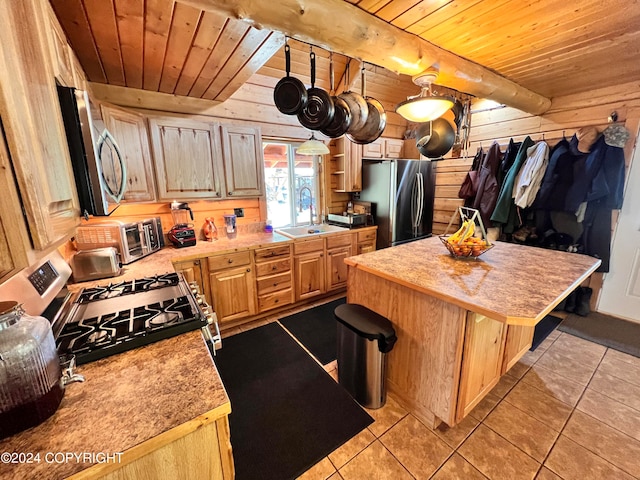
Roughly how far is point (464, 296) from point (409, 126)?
3.64 metres

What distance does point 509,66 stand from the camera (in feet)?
7.32

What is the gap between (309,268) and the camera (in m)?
3.09

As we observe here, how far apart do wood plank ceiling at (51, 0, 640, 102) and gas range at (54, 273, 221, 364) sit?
1.43 m

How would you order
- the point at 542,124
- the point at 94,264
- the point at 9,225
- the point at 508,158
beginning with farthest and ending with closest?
1. the point at 508,158
2. the point at 542,124
3. the point at 94,264
4. the point at 9,225

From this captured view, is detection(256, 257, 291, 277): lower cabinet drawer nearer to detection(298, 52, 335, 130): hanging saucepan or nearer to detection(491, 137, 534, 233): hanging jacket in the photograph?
detection(298, 52, 335, 130): hanging saucepan

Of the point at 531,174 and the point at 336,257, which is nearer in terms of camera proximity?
the point at 531,174

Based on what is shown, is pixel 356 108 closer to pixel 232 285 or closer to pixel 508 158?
pixel 232 285

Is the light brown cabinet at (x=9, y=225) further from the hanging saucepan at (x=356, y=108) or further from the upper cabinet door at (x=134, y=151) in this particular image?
the hanging saucepan at (x=356, y=108)

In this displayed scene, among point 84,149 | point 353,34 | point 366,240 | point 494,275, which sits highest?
point 353,34

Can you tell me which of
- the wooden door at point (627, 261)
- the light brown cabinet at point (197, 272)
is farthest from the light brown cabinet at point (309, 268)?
the wooden door at point (627, 261)

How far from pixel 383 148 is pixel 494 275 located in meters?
2.79

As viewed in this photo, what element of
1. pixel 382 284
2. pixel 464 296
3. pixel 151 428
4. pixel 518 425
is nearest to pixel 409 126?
pixel 382 284

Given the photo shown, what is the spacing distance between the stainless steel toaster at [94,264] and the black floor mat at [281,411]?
112 centimetres

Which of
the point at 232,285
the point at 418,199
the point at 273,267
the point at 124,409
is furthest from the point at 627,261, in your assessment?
the point at 124,409
